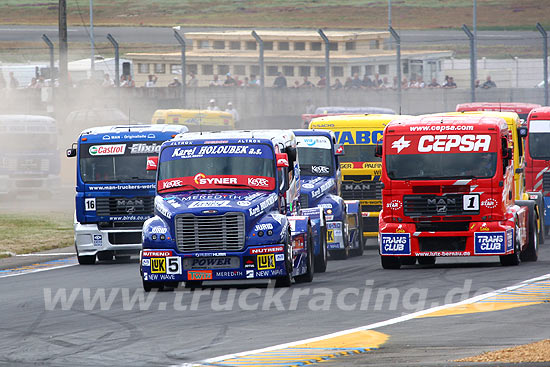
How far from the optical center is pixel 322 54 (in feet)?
185

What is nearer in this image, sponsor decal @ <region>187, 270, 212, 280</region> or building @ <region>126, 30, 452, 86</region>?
sponsor decal @ <region>187, 270, 212, 280</region>

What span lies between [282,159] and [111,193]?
5.63 meters

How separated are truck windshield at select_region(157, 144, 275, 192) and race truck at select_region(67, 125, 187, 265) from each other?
4.60 m

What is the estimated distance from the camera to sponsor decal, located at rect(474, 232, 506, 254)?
17906 mm

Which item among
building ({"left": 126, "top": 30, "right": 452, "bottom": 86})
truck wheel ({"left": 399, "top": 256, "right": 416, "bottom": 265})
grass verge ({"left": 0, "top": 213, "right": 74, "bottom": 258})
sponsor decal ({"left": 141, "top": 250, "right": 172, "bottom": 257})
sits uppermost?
building ({"left": 126, "top": 30, "right": 452, "bottom": 86})

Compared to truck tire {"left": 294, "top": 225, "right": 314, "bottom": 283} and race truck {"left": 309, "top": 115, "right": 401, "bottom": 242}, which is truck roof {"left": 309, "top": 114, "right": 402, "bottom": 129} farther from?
truck tire {"left": 294, "top": 225, "right": 314, "bottom": 283}

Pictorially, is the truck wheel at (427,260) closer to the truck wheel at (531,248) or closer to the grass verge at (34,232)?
the truck wheel at (531,248)

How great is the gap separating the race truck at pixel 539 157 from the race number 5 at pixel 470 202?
311 inches

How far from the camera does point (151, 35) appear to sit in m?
67.4

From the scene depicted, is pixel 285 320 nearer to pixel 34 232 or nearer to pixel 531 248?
pixel 531 248

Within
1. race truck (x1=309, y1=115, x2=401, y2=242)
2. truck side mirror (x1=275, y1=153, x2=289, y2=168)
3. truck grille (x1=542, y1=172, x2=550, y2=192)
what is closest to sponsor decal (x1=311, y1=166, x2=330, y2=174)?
race truck (x1=309, y1=115, x2=401, y2=242)

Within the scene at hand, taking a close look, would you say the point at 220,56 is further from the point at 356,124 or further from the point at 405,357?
the point at 405,357

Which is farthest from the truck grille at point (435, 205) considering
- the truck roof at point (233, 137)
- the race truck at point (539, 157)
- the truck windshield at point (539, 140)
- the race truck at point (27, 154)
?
the race truck at point (27, 154)

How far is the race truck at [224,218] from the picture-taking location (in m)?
15.4
